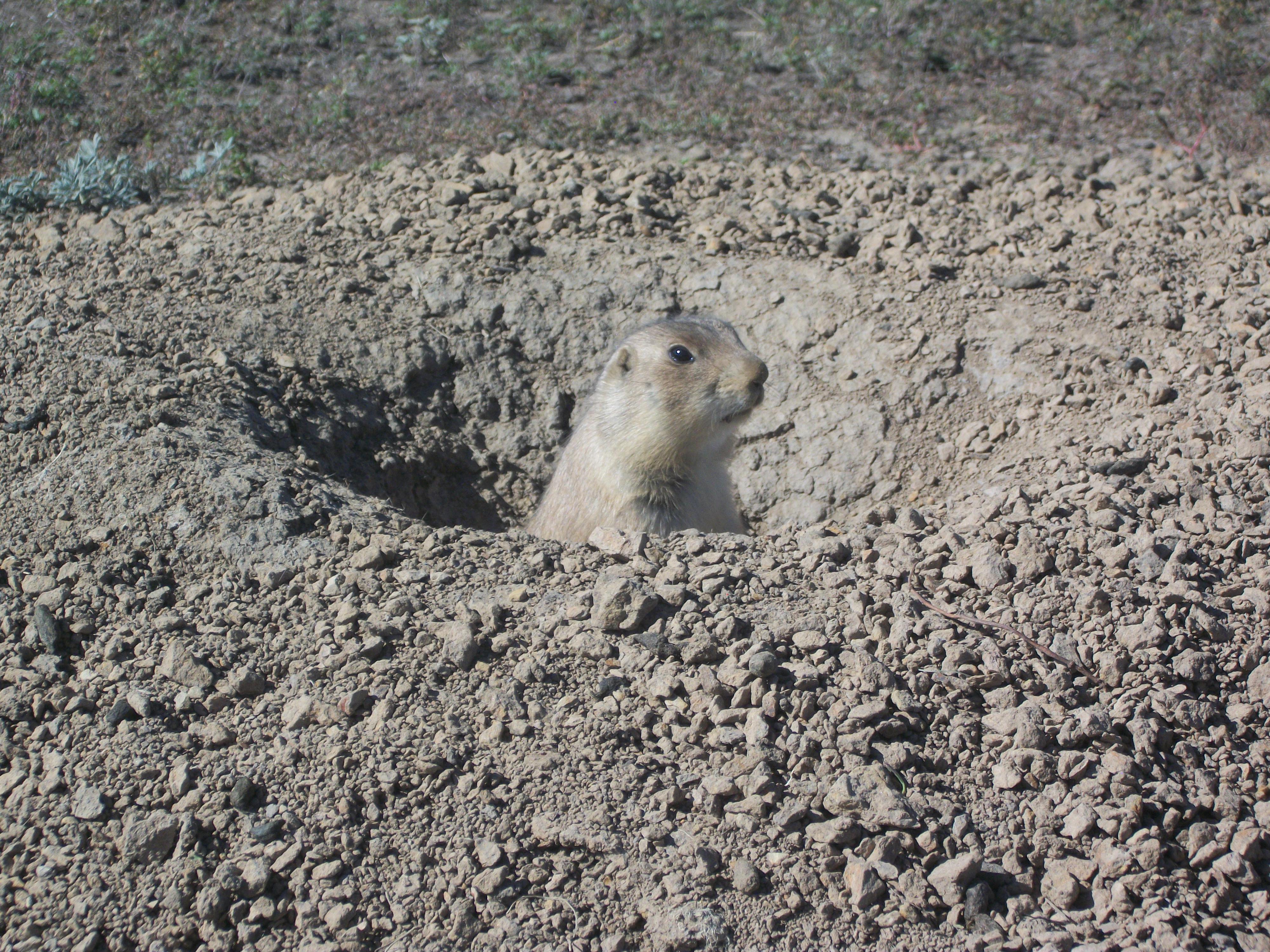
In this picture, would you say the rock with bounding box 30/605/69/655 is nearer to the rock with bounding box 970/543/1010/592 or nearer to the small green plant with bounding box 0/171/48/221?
the rock with bounding box 970/543/1010/592

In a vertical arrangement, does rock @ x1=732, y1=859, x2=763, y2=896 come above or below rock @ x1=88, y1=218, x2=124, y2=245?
above

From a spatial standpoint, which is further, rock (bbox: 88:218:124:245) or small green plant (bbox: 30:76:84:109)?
small green plant (bbox: 30:76:84:109)

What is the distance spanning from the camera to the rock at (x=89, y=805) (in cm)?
298

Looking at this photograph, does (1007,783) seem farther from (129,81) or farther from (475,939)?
(129,81)

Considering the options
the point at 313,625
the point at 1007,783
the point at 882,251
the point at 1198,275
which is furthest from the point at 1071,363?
the point at 313,625

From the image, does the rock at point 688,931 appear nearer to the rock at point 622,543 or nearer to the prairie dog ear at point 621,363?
the rock at point 622,543

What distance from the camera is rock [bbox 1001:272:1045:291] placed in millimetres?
6117

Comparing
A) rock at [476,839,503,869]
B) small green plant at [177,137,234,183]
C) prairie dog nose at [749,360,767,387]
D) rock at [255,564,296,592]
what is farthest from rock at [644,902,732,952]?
small green plant at [177,137,234,183]

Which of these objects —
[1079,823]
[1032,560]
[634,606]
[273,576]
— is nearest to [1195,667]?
[1032,560]

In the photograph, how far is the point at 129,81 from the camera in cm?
891

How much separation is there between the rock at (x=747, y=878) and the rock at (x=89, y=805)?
1862 millimetres

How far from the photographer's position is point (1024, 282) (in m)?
6.12

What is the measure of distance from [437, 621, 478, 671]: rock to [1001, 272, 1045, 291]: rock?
13.9ft

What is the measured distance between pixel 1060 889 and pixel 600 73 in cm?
798
